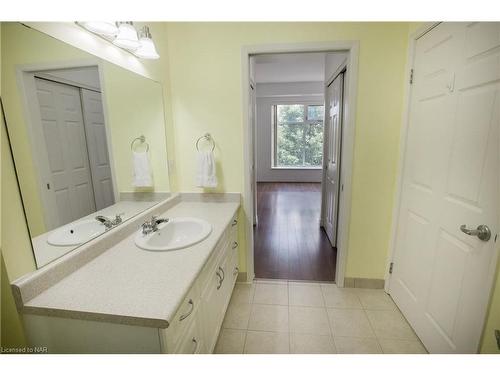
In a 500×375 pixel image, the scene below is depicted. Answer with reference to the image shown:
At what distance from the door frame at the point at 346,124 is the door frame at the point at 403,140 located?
34 centimetres

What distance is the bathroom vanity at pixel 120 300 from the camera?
843 mm

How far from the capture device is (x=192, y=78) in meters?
1.95

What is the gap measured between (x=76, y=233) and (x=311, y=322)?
1649mm

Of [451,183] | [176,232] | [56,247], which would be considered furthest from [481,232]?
[56,247]

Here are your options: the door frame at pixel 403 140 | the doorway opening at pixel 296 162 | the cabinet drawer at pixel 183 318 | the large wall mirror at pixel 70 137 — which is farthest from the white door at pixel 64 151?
the door frame at pixel 403 140

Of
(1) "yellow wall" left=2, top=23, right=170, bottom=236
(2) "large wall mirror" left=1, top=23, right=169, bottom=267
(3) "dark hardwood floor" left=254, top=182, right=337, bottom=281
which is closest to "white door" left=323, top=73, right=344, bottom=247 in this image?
(3) "dark hardwood floor" left=254, top=182, right=337, bottom=281

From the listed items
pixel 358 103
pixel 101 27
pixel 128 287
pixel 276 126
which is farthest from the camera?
pixel 276 126

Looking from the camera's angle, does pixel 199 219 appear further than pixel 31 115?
Yes

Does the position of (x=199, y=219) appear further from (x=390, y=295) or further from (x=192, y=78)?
(x=390, y=295)

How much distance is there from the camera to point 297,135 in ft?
21.9

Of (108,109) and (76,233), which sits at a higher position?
(108,109)

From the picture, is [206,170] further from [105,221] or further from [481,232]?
[481,232]
